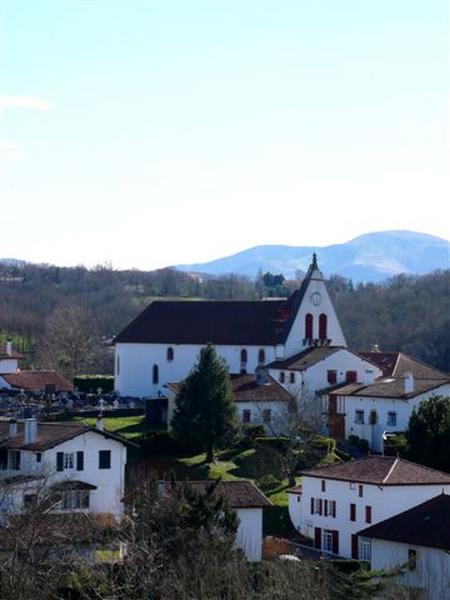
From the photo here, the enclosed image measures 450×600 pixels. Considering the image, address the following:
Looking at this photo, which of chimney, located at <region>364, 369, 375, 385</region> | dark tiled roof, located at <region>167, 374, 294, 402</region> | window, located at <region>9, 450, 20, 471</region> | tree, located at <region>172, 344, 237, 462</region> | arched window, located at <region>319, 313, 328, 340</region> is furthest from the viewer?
arched window, located at <region>319, 313, 328, 340</region>

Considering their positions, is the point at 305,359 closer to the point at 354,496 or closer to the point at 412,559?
the point at 354,496

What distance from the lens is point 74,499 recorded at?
48.6 meters

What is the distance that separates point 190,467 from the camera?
59.0 meters

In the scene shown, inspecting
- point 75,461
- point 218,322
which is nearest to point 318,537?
point 75,461

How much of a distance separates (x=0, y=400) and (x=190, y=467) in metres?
17.5

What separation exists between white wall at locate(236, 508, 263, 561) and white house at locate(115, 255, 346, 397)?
2845 cm

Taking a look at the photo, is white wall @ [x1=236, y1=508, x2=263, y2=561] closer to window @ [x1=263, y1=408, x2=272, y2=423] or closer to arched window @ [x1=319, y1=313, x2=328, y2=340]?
window @ [x1=263, y1=408, x2=272, y2=423]

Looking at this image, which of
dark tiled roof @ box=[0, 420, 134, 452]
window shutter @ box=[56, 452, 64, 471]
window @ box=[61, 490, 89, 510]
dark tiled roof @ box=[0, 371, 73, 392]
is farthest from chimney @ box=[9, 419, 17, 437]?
dark tiled roof @ box=[0, 371, 73, 392]

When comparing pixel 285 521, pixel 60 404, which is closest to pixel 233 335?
pixel 60 404

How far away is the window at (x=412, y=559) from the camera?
41250 millimetres

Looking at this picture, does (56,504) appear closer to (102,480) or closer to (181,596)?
(102,480)

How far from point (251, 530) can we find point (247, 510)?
2.13 ft

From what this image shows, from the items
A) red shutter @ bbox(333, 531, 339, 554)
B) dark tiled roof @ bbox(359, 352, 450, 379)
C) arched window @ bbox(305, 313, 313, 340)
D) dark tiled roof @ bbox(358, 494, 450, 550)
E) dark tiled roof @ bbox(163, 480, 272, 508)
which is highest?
arched window @ bbox(305, 313, 313, 340)

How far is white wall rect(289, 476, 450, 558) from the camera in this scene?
163ft
